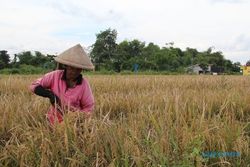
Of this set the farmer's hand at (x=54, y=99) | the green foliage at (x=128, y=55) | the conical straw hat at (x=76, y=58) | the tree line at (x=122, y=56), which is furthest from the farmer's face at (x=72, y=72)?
the green foliage at (x=128, y=55)

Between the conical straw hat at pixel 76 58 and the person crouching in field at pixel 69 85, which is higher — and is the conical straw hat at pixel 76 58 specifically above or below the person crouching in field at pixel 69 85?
above

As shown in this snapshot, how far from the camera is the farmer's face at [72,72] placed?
3.48 meters

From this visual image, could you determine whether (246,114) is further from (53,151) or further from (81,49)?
(53,151)

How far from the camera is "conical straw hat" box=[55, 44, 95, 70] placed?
3359 mm

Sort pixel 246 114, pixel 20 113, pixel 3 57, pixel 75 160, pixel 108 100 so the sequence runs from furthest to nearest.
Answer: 1. pixel 3 57
2. pixel 108 100
3. pixel 246 114
4. pixel 20 113
5. pixel 75 160

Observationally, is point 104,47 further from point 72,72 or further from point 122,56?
point 72,72

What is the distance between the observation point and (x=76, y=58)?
11.1 ft

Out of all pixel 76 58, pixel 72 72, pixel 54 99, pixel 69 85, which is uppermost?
pixel 76 58

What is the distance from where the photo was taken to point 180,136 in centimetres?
274

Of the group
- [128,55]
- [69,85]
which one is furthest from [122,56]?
[69,85]

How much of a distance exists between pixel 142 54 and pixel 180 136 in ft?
179

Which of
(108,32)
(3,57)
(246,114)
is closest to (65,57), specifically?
(246,114)

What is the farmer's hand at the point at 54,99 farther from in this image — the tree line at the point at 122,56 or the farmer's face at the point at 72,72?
the tree line at the point at 122,56

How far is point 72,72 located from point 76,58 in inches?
6.7
